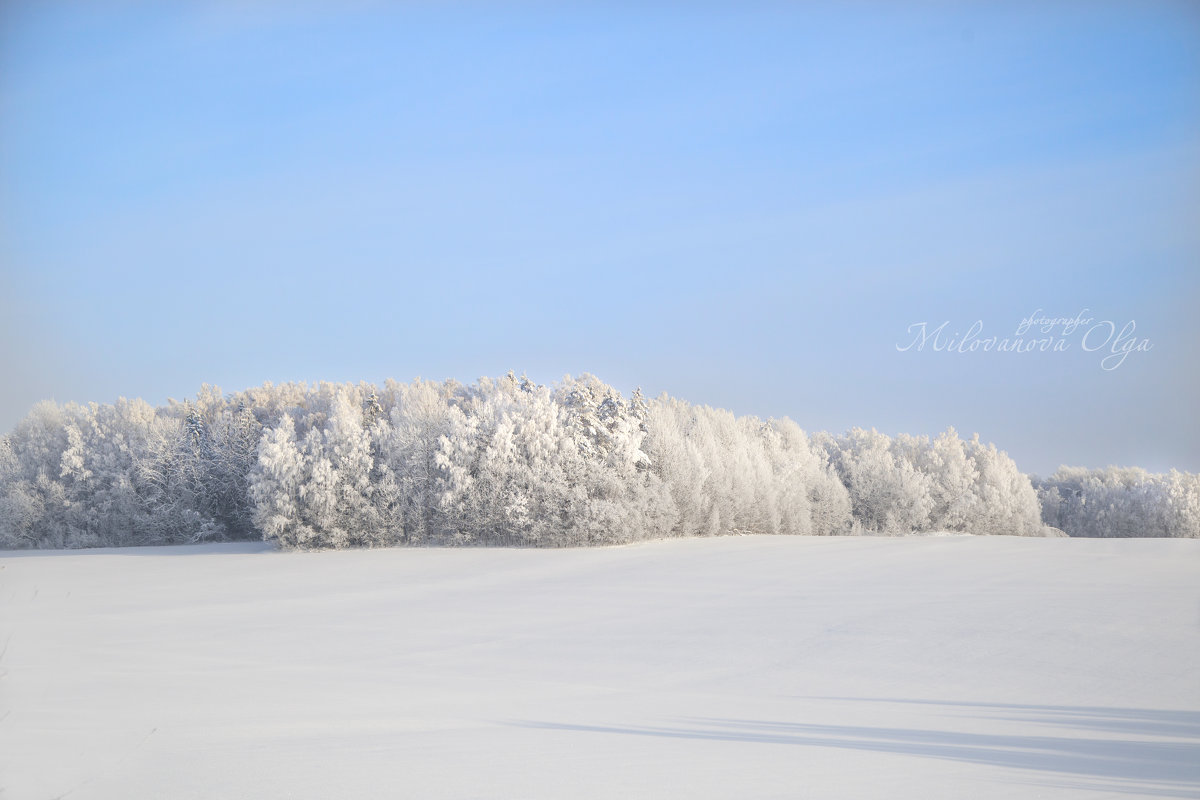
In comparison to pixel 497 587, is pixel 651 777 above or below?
above

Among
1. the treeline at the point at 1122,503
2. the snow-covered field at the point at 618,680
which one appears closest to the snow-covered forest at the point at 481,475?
the treeline at the point at 1122,503

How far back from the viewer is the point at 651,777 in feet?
17.2

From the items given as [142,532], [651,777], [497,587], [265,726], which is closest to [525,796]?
[651,777]

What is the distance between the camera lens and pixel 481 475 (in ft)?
63.9

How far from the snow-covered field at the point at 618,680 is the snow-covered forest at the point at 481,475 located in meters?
3.04

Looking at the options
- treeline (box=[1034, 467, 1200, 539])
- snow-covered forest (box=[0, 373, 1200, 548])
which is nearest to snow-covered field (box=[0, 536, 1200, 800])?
snow-covered forest (box=[0, 373, 1200, 548])

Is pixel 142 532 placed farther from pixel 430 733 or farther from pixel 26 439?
pixel 430 733

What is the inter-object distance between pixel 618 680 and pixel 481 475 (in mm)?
11483

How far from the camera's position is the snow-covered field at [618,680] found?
208 inches

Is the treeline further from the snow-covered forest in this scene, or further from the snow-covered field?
the snow-covered field

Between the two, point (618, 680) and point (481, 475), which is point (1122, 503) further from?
point (618, 680)

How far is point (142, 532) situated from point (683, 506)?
1641 cm

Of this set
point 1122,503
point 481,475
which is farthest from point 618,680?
point 1122,503

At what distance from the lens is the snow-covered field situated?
5.27m
